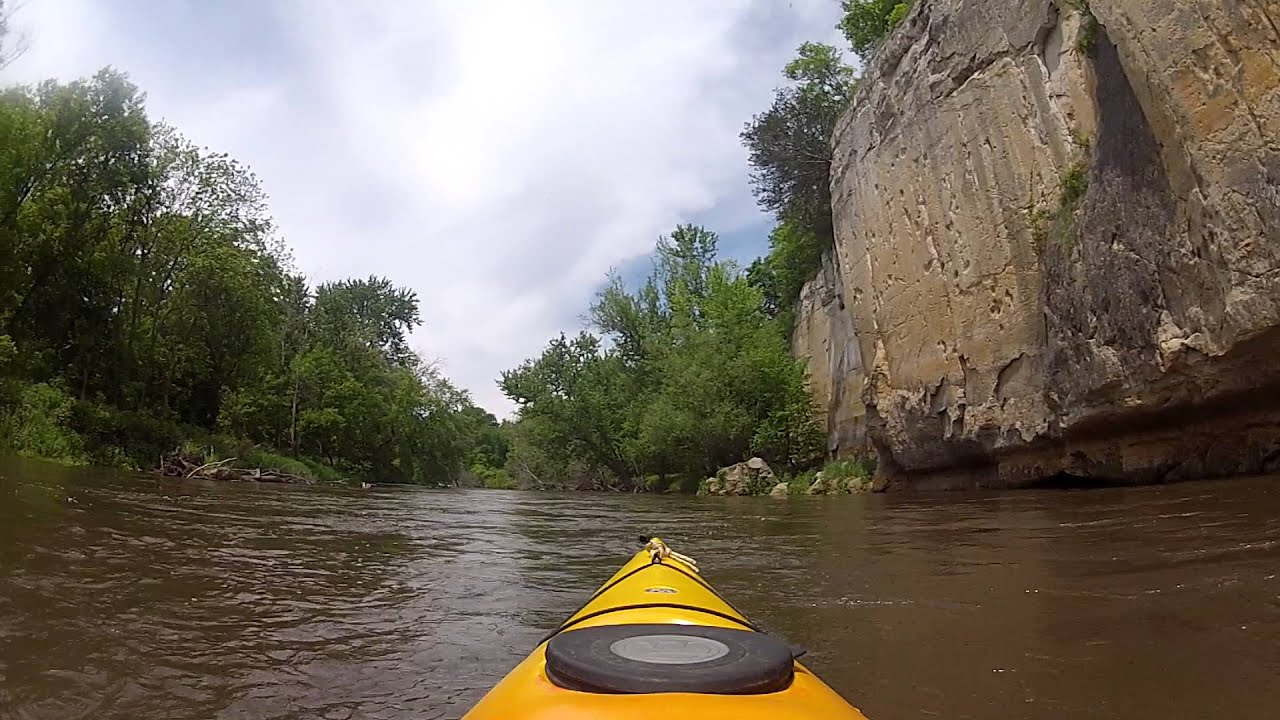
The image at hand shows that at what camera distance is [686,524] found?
33.2 feet

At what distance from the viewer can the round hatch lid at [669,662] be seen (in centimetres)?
138

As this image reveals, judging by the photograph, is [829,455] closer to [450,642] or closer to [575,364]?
[575,364]

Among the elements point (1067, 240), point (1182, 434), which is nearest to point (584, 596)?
point (1182, 434)

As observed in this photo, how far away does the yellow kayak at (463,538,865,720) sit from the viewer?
4.26ft

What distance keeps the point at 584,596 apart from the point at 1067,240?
848 cm

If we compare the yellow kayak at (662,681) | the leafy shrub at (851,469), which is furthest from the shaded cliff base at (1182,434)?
the yellow kayak at (662,681)

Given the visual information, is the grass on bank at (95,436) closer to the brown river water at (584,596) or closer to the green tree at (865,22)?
the brown river water at (584,596)

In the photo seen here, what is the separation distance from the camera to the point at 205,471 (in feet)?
60.1

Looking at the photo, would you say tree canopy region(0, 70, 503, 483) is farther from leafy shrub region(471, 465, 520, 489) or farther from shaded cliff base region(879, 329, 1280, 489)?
shaded cliff base region(879, 329, 1280, 489)

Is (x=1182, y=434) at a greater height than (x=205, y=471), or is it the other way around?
(x=1182, y=434)

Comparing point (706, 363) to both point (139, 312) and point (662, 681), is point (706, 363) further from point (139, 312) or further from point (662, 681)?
Answer: point (662, 681)

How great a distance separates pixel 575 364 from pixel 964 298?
23.1 meters

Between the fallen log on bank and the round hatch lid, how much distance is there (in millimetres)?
18573

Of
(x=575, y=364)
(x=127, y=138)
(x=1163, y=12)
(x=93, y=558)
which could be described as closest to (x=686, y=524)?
(x=93, y=558)
